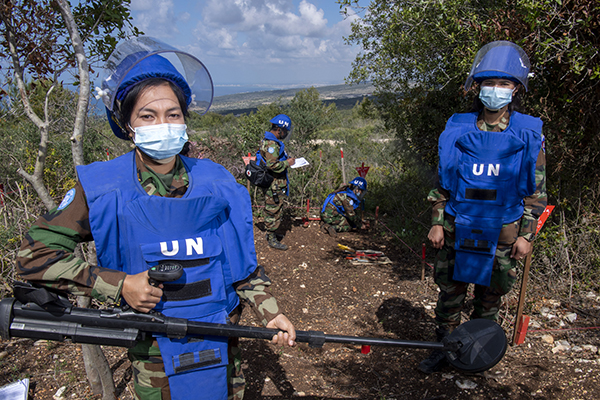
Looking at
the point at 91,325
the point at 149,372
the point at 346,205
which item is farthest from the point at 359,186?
the point at 91,325

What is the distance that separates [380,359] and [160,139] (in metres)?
2.65

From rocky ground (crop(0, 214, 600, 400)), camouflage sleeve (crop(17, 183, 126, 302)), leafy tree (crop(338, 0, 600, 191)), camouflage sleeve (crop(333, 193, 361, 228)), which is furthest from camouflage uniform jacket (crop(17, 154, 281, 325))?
camouflage sleeve (crop(333, 193, 361, 228))

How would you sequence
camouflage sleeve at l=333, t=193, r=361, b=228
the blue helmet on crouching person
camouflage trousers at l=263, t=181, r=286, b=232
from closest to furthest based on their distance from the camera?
camouflage trousers at l=263, t=181, r=286, b=232, camouflage sleeve at l=333, t=193, r=361, b=228, the blue helmet on crouching person

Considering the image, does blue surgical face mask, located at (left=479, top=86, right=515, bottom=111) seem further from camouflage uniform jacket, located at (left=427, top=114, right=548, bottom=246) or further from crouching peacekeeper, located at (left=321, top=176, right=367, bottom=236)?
crouching peacekeeper, located at (left=321, top=176, right=367, bottom=236)

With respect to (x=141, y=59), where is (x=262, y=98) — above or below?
above

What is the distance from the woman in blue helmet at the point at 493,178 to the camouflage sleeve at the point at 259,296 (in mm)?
1562

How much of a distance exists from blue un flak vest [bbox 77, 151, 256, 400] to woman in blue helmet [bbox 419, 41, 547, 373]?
166 centimetres

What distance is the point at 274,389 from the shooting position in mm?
2865

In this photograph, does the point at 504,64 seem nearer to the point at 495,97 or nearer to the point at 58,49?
the point at 495,97

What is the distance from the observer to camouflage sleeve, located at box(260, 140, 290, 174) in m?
5.96

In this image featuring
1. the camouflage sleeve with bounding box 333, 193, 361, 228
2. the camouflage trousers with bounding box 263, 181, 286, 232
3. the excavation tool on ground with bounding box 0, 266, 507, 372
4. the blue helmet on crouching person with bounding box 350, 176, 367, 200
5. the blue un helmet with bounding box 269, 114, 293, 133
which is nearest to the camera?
the excavation tool on ground with bounding box 0, 266, 507, 372

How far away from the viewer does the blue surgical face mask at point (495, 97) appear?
2453mm

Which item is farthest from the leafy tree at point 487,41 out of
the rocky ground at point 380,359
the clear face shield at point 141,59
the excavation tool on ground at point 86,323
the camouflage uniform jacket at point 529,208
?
the excavation tool on ground at point 86,323

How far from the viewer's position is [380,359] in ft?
10.6
